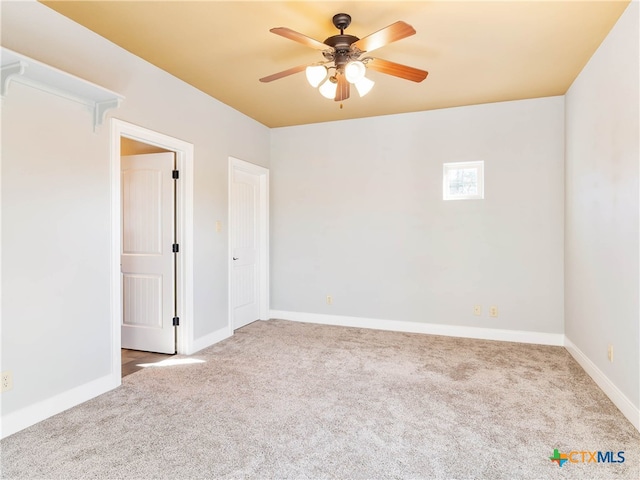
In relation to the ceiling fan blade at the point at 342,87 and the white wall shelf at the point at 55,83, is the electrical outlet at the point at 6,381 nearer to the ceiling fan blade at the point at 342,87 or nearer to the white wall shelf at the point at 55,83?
the white wall shelf at the point at 55,83

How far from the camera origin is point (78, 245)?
258 cm

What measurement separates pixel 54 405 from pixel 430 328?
148 inches

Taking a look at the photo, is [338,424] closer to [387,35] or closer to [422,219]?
[387,35]

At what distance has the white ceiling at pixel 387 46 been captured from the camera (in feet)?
7.72

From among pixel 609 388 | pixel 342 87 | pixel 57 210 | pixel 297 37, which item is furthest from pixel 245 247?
pixel 609 388

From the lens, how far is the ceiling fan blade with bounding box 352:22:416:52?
1929 millimetres

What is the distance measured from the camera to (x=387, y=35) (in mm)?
2055

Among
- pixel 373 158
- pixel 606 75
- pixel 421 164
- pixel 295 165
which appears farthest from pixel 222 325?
pixel 606 75

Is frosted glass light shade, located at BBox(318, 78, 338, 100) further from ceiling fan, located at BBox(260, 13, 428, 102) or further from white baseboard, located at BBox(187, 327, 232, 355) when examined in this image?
white baseboard, located at BBox(187, 327, 232, 355)

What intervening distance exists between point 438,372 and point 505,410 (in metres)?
0.73

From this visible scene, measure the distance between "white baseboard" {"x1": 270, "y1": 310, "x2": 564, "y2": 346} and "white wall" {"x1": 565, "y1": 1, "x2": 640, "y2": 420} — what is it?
0.37 metres

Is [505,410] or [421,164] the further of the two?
[421,164]

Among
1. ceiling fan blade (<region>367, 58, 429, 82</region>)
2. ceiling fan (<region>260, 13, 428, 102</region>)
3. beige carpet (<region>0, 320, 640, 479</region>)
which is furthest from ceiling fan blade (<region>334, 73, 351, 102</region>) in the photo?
beige carpet (<region>0, 320, 640, 479</region>)

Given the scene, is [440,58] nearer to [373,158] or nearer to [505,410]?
[373,158]
